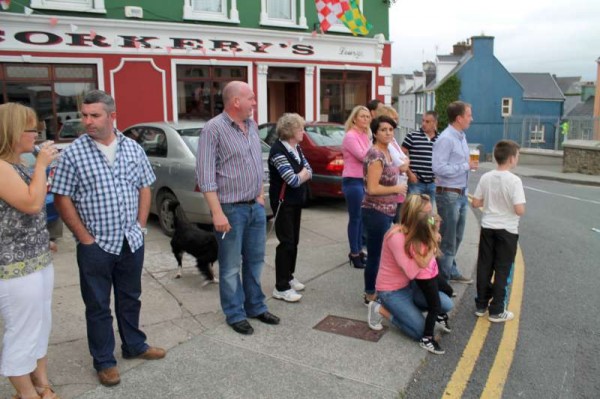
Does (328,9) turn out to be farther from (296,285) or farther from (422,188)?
(296,285)

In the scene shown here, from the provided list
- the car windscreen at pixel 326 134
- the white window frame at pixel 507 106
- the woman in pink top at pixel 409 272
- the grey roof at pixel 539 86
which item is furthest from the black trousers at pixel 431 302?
the grey roof at pixel 539 86

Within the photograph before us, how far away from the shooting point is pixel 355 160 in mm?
6059

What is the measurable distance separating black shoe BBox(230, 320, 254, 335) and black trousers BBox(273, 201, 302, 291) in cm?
85

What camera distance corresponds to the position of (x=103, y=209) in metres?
3.45

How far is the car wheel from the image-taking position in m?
7.75

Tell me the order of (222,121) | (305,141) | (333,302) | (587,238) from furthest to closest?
(305,141) < (587,238) < (333,302) < (222,121)

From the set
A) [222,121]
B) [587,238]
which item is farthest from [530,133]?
[222,121]

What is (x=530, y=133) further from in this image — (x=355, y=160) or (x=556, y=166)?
(x=355, y=160)

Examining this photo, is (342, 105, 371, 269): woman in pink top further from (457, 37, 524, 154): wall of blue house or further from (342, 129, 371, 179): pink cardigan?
(457, 37, 524, 154): wall of blue house

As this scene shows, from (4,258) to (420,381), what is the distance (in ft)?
9.06

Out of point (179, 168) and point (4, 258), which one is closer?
point (4, 258)

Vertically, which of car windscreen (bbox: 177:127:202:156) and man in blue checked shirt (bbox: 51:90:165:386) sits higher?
car windscreen (bbox: 177:127:202:156)

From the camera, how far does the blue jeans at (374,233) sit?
16.0ft

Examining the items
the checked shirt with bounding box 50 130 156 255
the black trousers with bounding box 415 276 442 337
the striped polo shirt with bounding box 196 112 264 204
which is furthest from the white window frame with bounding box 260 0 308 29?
the checked shirt with bounding box 50 130 156 255
